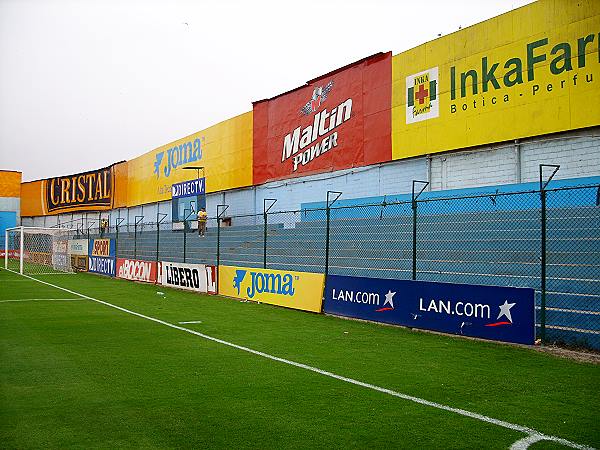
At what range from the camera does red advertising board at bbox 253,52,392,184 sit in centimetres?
1995

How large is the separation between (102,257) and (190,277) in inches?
478

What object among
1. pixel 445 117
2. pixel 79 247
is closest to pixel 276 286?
pixel 445 117

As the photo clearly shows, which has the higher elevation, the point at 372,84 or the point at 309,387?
the point at 372,84

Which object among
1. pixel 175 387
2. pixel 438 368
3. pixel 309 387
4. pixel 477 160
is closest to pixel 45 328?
pixel 175 387

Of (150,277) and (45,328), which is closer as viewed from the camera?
(45,328)

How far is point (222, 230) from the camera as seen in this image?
28.3 m

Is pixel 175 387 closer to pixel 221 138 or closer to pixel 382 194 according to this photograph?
pixel 382 194

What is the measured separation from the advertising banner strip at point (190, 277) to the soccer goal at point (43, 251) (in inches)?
487

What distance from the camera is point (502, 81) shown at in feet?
50.7

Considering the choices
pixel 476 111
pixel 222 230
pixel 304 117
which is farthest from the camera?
pixel 222 230

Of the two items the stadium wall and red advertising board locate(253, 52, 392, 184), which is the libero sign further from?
red advertising board locate(253, 52, 392, 184)

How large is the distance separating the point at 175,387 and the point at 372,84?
51.8 feet

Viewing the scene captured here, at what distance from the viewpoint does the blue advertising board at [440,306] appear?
31.6 ft

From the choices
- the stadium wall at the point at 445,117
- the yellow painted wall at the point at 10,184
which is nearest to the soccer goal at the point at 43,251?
the stadium wall at the point at 445,117
